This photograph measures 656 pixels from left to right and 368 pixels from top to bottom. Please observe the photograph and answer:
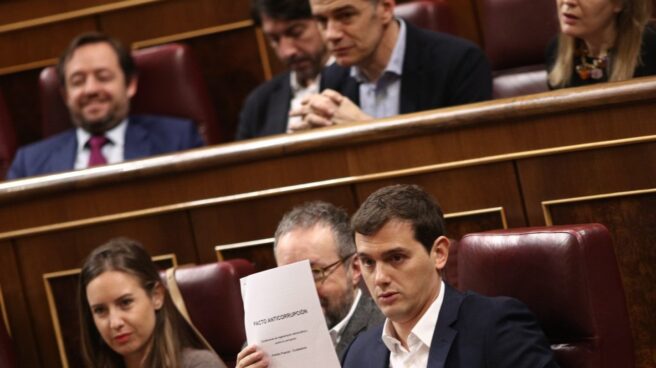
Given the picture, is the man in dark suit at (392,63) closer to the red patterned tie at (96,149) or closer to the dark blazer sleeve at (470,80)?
the dark blazer sleeve at (470,80)

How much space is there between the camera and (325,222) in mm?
1428

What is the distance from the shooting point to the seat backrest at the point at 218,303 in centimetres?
155

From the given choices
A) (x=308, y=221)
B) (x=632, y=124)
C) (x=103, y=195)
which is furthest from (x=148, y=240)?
(x=632, y=124)

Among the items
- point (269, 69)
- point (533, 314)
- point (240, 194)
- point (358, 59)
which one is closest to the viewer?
point (533, 314)

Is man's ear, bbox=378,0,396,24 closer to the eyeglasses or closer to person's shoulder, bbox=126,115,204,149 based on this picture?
person's shoulder, bbox=126,115,204,149

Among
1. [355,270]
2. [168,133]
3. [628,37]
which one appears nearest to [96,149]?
[168,133]

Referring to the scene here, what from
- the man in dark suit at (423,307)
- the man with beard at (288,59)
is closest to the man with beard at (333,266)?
the man in dark suit at (423,307)

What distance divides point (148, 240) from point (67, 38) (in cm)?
77

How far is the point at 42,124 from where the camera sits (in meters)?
2.46

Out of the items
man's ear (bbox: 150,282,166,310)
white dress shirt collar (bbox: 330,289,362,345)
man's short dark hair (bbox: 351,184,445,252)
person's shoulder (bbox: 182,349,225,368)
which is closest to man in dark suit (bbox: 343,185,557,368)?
man's short dark hair (bbox: 351,184,445,252)

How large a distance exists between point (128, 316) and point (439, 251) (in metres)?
0.50

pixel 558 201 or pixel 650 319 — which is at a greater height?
pixel 558 201

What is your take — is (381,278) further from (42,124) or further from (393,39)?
(42,124)

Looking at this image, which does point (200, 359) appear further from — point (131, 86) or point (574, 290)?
point (131, 86)
